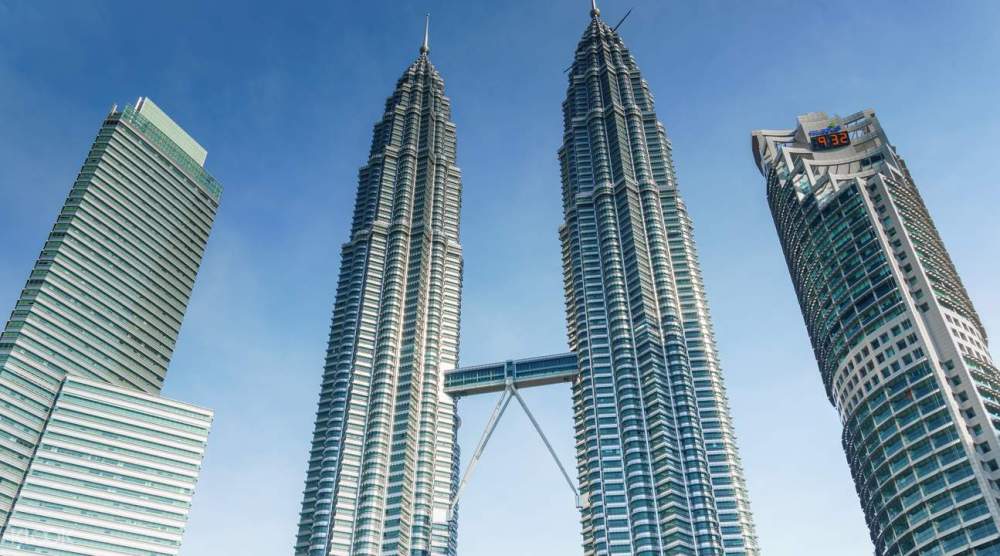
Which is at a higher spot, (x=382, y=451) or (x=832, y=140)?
(x=832, y=140)

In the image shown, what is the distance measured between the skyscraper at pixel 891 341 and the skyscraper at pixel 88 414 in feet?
383

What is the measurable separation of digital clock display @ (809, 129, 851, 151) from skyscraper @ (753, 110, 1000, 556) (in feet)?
0.66

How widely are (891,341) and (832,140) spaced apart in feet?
178

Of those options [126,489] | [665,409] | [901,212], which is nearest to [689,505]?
[665,409]

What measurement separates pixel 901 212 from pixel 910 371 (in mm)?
33203

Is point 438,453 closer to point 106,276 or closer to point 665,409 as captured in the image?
point 665,409

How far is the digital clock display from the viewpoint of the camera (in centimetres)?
17788

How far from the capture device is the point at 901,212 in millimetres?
154125

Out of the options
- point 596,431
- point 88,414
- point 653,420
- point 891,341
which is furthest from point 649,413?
point 88,414

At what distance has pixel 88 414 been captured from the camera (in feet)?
532

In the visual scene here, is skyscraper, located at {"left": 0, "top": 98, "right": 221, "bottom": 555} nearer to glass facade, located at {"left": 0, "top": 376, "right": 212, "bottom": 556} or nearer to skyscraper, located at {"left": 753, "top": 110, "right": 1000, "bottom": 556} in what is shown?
glass facade, located at {"left": 0, "top": 376, "right": 212, "bottom": 556}

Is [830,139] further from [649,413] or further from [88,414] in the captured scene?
[88,414]

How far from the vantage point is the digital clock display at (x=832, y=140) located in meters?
178

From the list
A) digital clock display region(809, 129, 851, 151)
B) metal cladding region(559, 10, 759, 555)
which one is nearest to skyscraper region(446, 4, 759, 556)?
metal cladding region(559, 10, 759, 555)
